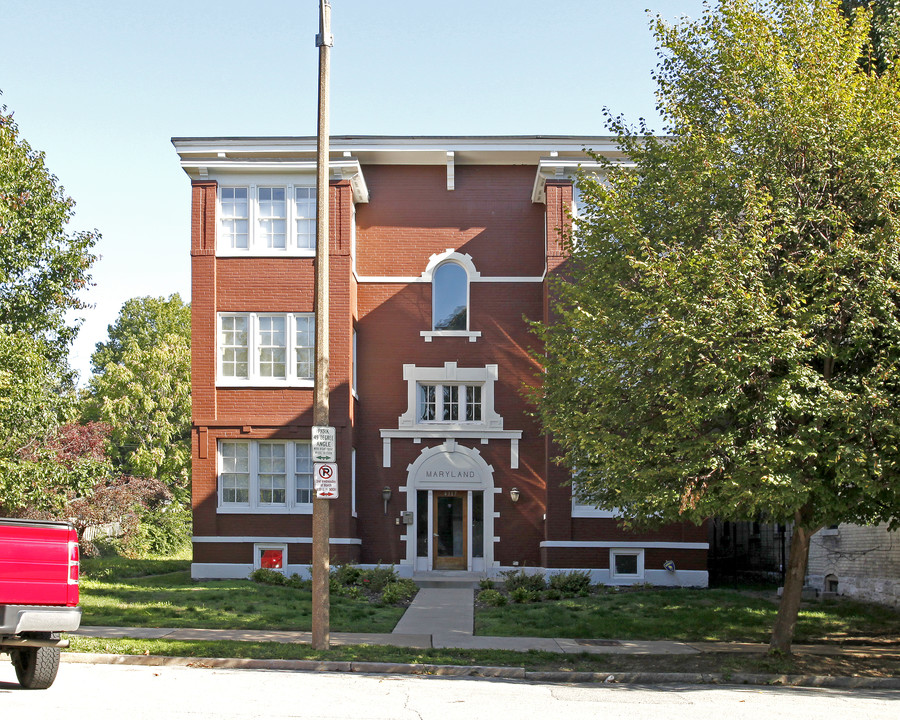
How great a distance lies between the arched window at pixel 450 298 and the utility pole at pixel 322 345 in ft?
39.5

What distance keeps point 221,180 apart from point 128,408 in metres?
20.9

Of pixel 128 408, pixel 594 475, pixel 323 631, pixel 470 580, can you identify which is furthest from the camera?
pixel 128 408

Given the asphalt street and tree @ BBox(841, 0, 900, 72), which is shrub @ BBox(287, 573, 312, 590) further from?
tree @ BBox(841, 0, 900, 72)

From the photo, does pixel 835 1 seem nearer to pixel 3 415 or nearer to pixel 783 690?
pixel 783 690

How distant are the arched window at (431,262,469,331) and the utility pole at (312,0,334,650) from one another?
12053 mm

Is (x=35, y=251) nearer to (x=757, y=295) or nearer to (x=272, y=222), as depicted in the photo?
(x=272, y=222)

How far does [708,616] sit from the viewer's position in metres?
17.7

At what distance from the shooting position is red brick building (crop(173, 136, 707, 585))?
2364 centimetres

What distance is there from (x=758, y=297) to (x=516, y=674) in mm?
5689

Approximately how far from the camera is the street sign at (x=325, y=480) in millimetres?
13078

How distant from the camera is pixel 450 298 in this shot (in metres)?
25.8

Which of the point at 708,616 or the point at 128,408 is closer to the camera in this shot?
the point at 708,616

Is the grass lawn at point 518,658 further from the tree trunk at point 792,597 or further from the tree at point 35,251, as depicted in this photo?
the tree at point 35,251

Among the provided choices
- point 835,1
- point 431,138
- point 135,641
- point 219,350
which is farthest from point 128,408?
point 835,1
